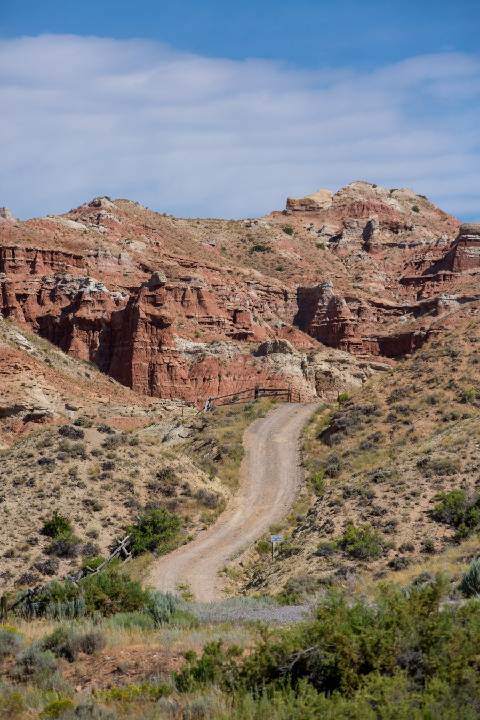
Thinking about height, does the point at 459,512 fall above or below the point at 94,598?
above

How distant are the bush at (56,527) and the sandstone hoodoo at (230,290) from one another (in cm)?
3522

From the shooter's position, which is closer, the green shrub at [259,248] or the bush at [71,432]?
the bush at [71,432]

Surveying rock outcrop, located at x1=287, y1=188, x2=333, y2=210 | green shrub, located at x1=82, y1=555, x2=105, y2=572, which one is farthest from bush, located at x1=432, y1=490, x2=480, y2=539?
rock outcrop, located at x1=287, y1=188, x2=333, y2=210

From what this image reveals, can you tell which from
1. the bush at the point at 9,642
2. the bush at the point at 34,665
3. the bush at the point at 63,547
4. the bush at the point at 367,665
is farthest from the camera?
the bush at the point at 63,547

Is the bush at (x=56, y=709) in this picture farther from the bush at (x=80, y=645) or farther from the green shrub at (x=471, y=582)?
the green shrub at (x=471, y=582)

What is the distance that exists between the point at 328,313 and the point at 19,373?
50.6m

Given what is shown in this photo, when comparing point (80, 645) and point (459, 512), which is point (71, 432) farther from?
point (80, 645)

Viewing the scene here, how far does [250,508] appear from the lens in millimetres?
25953

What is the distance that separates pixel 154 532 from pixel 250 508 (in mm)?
4811

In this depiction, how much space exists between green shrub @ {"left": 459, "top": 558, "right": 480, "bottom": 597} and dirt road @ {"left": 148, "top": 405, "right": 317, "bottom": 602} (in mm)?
8068

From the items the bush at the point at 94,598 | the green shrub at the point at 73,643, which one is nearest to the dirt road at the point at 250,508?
the bush at the point at 94,598

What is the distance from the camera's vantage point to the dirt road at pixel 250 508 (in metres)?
19.5

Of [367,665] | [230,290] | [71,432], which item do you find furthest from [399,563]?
[230,290]

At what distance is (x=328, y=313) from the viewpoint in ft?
269
